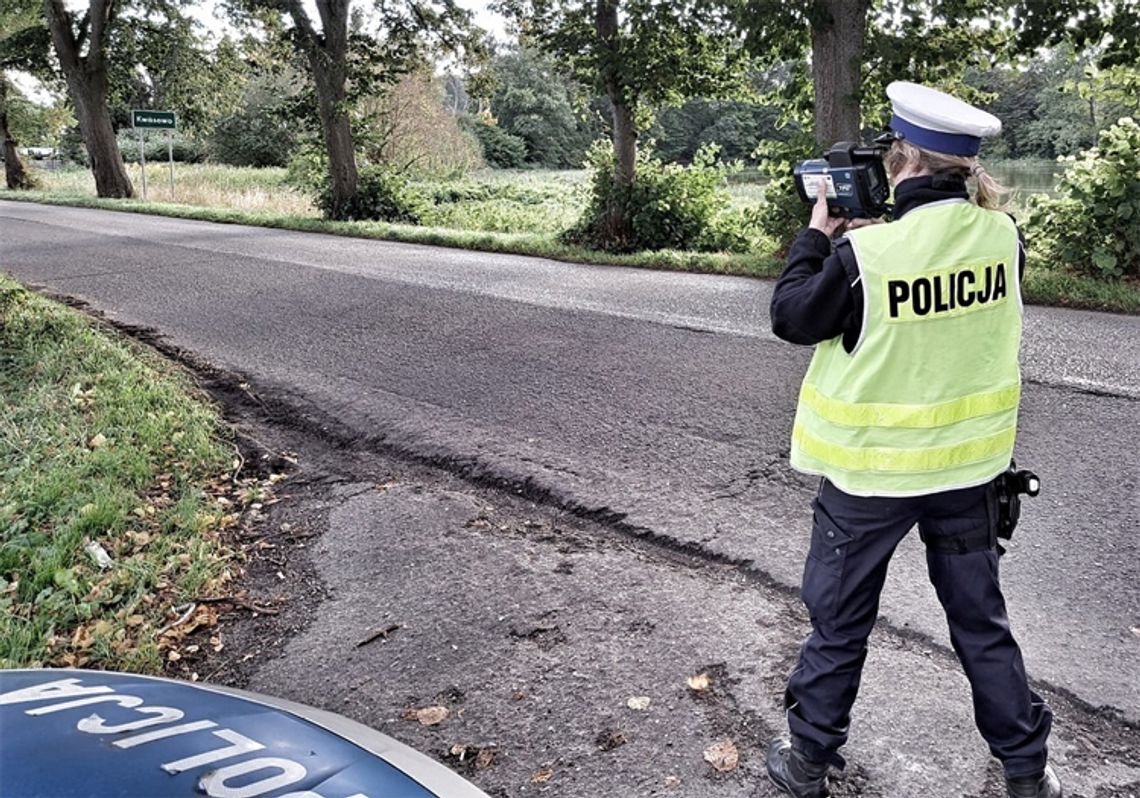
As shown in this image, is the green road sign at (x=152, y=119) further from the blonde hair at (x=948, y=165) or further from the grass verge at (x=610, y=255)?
the blonde hair at (x=948, y=165)

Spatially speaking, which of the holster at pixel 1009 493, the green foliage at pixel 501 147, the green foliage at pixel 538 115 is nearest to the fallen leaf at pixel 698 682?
the holster at pixel 1009 493

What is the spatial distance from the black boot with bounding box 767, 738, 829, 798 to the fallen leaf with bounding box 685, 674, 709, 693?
454 mm

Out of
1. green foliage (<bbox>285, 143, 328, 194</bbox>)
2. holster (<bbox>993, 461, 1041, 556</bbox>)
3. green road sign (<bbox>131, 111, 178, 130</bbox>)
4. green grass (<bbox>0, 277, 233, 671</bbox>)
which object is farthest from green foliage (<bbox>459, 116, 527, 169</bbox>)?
holster (<bbox>993, 461, 1041, 556</bbox>)

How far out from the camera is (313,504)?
4.56m

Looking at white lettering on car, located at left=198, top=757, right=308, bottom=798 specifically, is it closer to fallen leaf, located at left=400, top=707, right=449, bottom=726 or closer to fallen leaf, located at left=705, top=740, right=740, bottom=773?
fallen leaf, located at left=400, top=707, right=449, bottom=726

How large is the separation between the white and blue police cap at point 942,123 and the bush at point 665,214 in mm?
12420

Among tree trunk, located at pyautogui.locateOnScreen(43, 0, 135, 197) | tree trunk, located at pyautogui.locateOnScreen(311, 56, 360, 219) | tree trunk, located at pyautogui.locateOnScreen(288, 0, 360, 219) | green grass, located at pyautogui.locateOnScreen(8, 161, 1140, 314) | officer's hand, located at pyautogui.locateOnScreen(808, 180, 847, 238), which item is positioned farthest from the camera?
tree trunk, located at pyautogui.locateOnScreen(43, 0, 135, 197)

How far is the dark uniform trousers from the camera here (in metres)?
2.27

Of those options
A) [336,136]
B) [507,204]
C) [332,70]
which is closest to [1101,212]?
[332,70]

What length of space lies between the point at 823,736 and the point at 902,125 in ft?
5.10

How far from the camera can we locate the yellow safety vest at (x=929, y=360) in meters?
2.18

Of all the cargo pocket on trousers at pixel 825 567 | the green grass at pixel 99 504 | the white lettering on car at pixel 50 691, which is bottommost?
the green grass at pixel 99 504

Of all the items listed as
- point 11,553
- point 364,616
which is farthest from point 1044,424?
point 11,553

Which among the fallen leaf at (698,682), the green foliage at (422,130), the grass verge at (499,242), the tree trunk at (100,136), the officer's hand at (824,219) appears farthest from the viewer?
the green foliage at (422,130)
